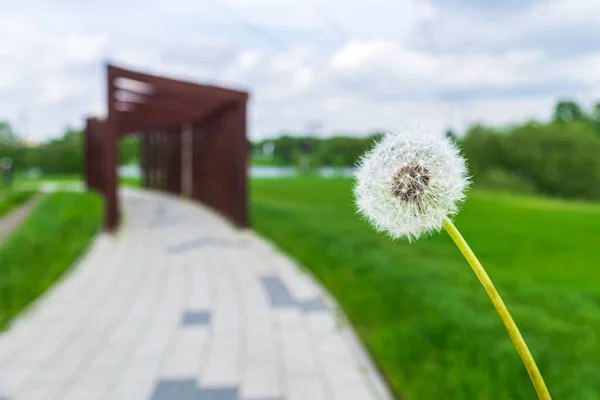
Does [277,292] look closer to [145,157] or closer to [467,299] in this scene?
[467,299]

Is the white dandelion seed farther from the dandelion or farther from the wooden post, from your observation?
the wooden post

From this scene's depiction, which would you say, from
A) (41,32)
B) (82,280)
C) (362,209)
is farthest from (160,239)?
(362,209)

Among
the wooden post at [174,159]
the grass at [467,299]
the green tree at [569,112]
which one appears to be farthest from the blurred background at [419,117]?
the green tree at [569,112]

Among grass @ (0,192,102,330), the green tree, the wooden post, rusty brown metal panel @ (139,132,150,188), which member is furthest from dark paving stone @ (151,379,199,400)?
the green tree

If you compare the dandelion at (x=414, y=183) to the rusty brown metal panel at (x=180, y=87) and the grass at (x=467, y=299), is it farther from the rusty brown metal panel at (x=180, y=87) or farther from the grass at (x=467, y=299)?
the rusty brown metal panel at (x=180, y=87)

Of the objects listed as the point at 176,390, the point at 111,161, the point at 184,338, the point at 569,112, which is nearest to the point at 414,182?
the point at 176,390

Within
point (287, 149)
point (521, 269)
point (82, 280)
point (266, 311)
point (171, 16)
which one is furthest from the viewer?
point (287, 149)

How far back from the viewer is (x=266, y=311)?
4277mm

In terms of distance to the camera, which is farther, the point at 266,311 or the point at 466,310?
the point at 266,311

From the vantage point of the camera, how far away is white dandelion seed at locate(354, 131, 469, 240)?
88 cm

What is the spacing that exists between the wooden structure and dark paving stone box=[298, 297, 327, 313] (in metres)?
4.01

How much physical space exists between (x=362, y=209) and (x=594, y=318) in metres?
3.59

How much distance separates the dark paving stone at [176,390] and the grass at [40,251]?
1674 mm

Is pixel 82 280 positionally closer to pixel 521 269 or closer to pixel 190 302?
pixel 190 302
